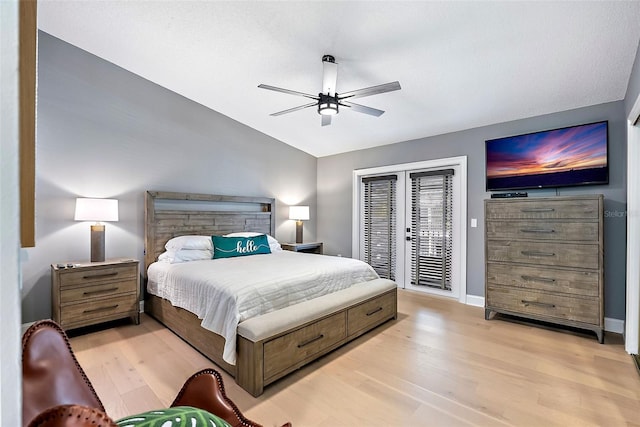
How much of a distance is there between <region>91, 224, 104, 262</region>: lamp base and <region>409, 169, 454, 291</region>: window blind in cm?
410

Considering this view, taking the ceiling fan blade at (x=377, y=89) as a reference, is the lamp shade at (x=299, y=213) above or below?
below

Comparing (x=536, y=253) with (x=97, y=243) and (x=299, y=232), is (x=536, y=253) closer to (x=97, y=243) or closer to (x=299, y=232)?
(x=299, y=232)

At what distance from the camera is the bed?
214cm

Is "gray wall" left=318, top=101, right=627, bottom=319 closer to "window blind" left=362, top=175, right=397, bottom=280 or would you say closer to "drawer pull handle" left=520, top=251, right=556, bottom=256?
"window blind" left=362, top=175, right=397, bottom=280

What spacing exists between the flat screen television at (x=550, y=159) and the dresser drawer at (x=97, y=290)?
4.43m

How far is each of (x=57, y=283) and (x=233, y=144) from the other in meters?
2.74

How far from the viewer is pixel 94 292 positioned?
9.99 feet

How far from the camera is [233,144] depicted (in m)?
4.66

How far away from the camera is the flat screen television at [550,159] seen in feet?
10.4

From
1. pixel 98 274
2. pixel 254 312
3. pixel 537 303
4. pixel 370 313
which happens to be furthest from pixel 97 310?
pixel 537 303

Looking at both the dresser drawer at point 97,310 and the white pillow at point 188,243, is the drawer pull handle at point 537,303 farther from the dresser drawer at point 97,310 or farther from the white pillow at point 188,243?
the dresser drawer at point 97,310

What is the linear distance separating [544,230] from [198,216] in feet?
13.6

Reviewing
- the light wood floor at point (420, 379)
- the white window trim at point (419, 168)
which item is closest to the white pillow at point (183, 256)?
the light wood floor at point (420, 379)

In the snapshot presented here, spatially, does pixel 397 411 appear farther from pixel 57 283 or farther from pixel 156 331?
pixel 57 283
